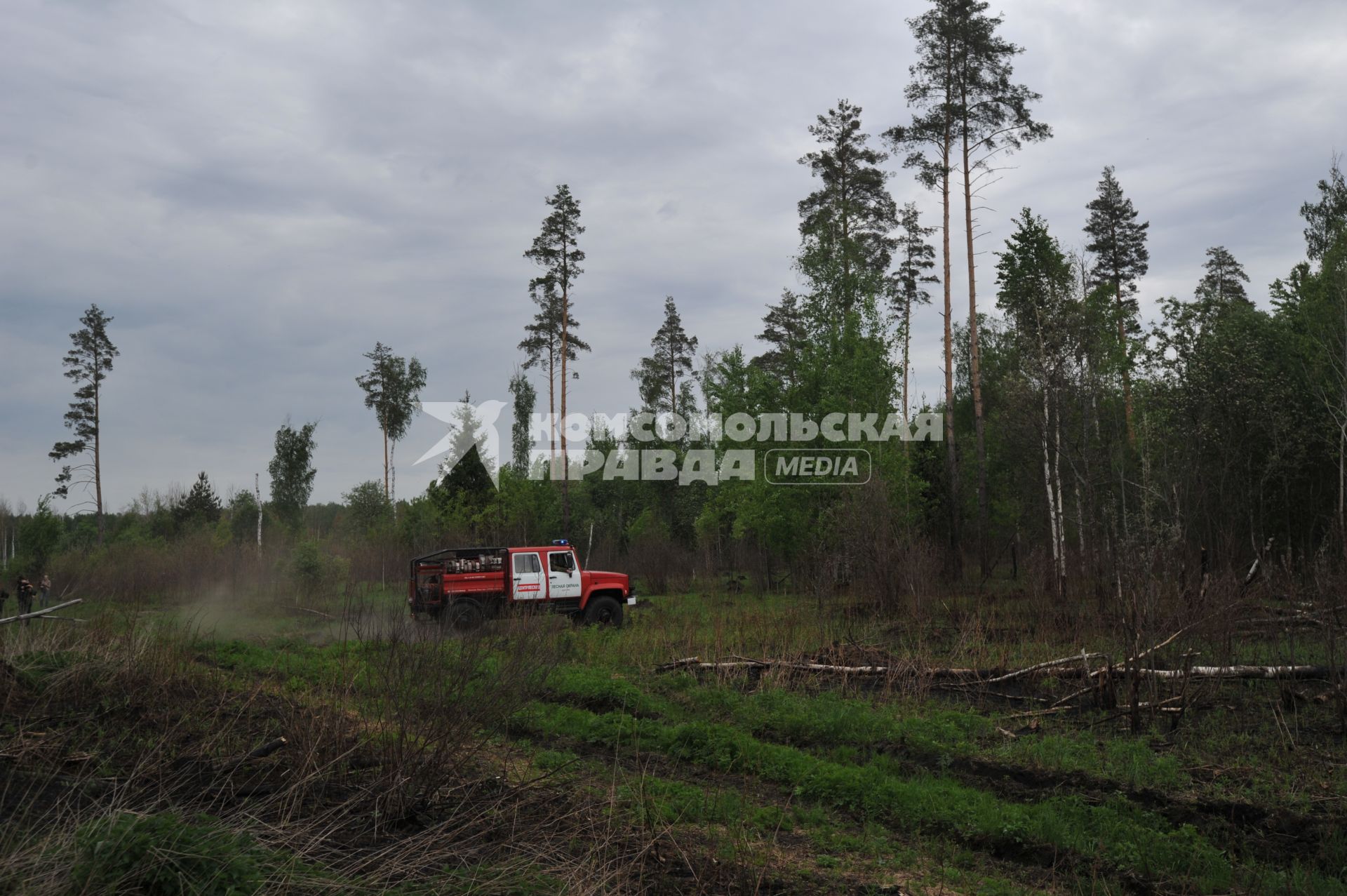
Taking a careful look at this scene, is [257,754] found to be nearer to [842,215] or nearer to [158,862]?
[158,862]

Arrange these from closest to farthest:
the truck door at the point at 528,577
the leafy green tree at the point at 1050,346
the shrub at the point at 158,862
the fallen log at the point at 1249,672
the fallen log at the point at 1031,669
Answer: the shrub at the point at 158,862 → the fallen log at the point at 1249,672 → the fallen log at the point at 1031,669 → the truck door at the point at 528,577 → the leafy green tree at the point at 1050,346

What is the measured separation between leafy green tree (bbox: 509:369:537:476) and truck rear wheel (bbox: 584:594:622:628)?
36.1m

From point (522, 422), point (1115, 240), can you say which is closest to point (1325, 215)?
point (1115, 240)

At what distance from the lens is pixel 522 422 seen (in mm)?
55719

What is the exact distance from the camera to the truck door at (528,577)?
1855 centimetres

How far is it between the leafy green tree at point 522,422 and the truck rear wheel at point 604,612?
36.1 metres

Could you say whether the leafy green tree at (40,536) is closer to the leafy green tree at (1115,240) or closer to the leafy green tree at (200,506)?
the leafy green tree at (200,506)

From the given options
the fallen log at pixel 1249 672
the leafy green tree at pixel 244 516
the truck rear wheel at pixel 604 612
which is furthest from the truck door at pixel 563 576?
the leafy green tree at pixel 244 516

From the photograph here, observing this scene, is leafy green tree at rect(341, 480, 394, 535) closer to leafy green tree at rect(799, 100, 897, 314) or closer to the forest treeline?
the forest treeline

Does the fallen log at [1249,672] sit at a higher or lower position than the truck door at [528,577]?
lower

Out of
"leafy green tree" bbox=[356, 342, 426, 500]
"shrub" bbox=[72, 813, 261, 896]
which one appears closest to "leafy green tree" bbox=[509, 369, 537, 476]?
"leafy green tree" bbox=[356, 342, 426, 500]

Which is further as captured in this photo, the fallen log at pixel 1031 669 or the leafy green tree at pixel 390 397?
the leafy green tree at pixel 390 397

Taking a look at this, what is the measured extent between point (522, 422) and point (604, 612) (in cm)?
3759

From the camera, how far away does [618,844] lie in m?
5.67
